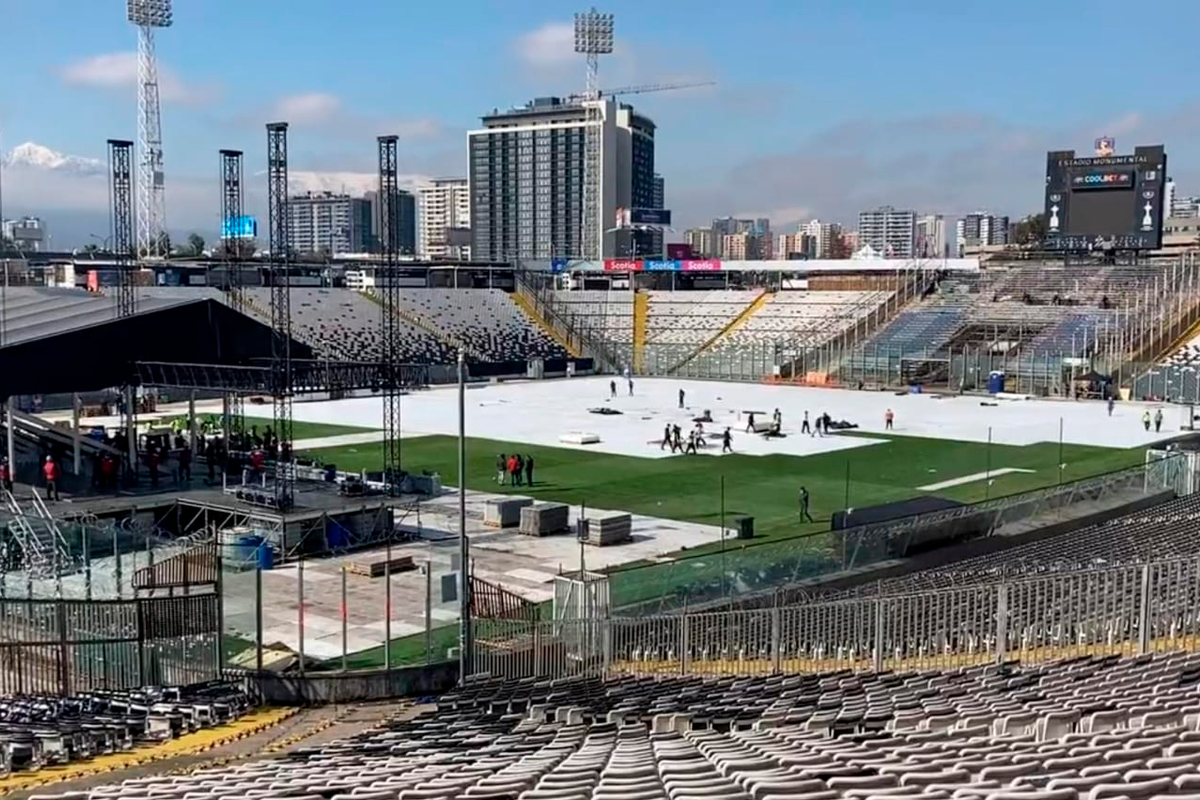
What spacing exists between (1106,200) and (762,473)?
5128cm

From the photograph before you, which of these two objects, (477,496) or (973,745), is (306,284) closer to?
(477,496)

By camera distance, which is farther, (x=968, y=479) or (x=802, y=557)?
(x=968, y=479)

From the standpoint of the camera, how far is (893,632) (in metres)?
17.9

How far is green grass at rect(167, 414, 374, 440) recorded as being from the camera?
49.8 meters

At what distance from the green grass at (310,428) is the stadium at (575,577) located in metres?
0.43

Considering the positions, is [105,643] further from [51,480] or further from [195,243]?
[195,243]

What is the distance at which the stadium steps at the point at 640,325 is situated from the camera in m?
87.1

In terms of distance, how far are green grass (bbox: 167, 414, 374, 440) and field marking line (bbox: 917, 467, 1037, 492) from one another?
24444mm

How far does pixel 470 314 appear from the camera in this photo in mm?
92938

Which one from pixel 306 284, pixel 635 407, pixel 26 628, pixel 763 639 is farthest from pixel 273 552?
pixel 306 284

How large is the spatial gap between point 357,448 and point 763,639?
96.1ft

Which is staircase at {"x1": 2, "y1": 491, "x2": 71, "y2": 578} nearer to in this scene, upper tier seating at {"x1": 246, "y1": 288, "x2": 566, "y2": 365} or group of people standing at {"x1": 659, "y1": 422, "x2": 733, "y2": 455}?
group of people standing at {"x1": 659, "y1": 422, "x2": 733, "y2": 455}

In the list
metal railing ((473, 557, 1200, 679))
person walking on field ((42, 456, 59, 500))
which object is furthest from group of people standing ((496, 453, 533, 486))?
metal railing ((473, 557, 1200, 679))

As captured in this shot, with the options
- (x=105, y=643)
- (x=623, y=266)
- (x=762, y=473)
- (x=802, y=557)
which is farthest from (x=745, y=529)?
(x=623, y=266)
